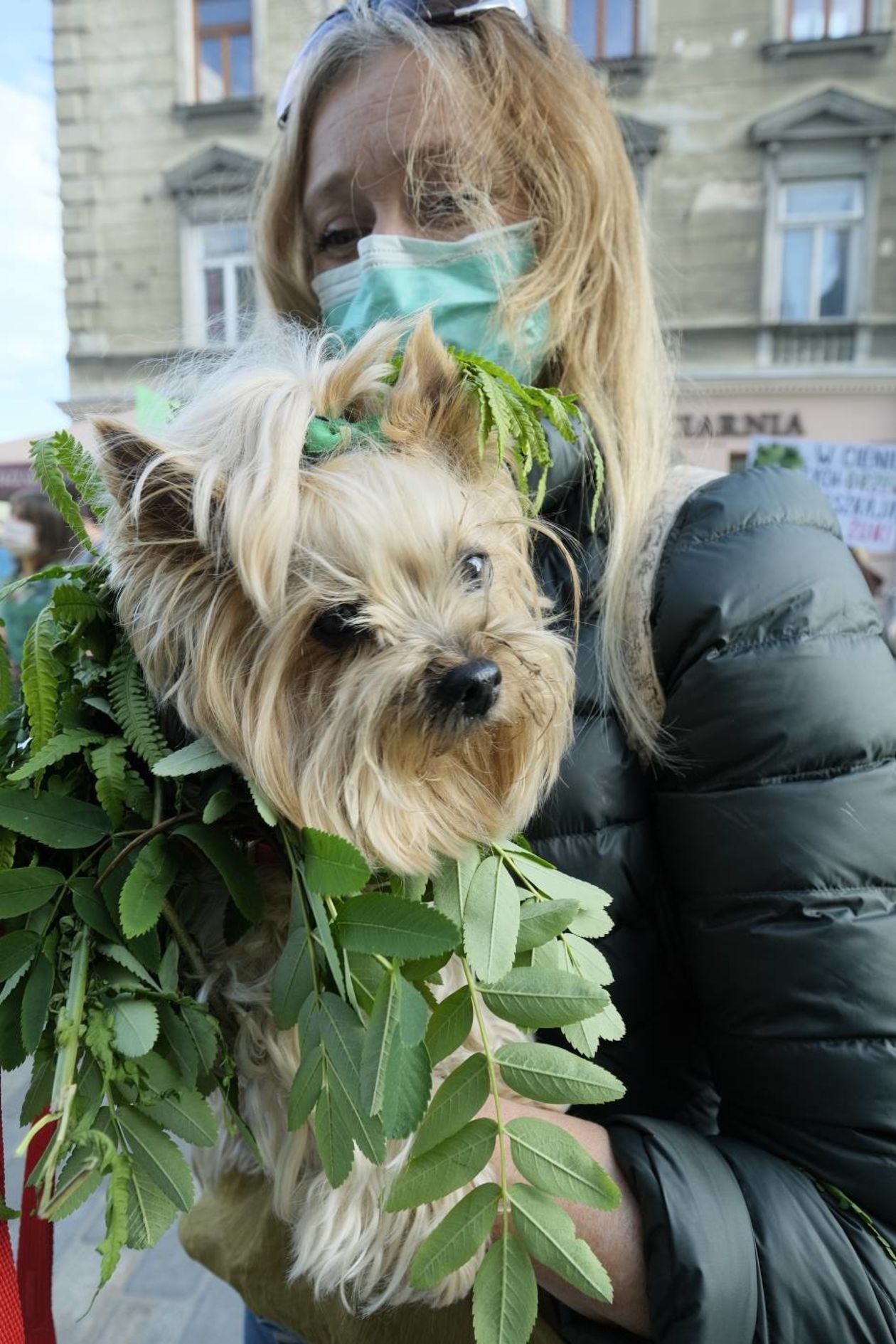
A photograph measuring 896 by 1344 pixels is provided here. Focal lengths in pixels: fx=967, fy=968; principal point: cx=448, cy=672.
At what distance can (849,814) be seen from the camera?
1140 millimetres

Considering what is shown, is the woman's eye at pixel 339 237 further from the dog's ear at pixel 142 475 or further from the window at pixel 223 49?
the window at pixel 223 49

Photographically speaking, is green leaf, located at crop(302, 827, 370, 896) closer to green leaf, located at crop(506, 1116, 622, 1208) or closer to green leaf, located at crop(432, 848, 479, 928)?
green leaf, located at crop(432, 848, 479, 928)

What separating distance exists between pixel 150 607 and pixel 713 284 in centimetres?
1510

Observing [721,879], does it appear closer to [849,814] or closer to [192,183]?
[849,814]

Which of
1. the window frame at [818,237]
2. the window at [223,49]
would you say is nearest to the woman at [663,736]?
the window frame at [818,237]

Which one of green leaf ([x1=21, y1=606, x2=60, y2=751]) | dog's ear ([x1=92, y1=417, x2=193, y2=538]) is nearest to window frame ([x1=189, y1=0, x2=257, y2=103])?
dog's ear ([x1=92, y1=417, x2=193, y2=538])

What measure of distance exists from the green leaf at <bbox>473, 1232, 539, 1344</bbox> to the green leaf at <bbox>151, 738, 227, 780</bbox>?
0.60 m

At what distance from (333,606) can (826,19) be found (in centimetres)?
1692

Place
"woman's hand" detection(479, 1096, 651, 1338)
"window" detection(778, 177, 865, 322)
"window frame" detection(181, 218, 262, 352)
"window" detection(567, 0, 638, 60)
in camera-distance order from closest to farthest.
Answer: "woman's hand" detection(479, 1096, 651, 1338), "window" detection(778, 177, 865, 322), "window frame" detection(181, 218, 262, 352), "window" detection(567, 0, 638, 60)

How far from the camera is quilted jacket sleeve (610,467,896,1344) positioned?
3.55 feet

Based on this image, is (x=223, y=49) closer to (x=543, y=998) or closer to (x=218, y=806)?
(x=218, y=806)

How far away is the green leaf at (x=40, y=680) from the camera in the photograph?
1.10 metres

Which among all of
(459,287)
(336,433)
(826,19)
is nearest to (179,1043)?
(336,433)

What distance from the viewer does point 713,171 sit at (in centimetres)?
1426
